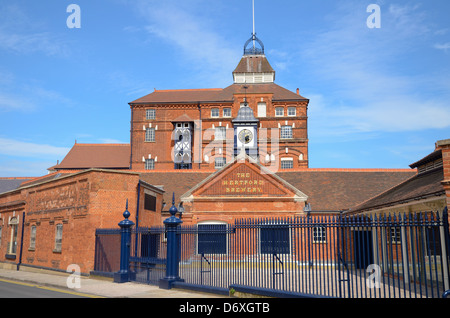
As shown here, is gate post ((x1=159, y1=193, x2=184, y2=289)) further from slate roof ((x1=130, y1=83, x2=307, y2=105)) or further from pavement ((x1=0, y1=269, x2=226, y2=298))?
slate roof ((x1=130, y1=83, x2=307, y2=105))

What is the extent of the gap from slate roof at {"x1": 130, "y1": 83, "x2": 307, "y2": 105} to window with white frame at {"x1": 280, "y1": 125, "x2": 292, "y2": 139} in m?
3.52

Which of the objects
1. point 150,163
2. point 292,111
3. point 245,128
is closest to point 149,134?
point 150,163

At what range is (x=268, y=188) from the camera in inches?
966

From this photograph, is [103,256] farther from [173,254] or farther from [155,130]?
[155,130]

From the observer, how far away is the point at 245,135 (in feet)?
144

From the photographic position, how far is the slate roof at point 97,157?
161 feet

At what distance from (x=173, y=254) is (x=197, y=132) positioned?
35.8 m

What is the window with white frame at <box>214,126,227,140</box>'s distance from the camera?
4812 cm

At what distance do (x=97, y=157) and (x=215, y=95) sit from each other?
56.2ft

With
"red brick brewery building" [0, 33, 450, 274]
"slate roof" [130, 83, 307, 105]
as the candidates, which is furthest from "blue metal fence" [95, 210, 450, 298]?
"slate roof" [130, 83, 307, 105]

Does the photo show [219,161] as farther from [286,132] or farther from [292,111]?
[292,111]

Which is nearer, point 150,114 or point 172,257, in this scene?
point 172,257

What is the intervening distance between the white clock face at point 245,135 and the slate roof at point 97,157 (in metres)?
15.0
